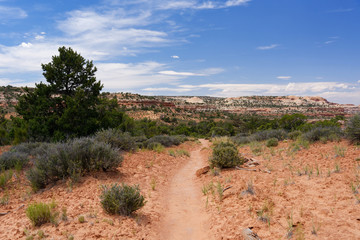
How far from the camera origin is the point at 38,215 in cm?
423

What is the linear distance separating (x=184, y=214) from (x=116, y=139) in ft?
22.8

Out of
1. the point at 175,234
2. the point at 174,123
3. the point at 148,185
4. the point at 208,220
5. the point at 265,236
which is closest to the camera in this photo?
the point at 265,236

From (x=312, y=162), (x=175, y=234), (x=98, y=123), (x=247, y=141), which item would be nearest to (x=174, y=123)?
(x=247, y=141)

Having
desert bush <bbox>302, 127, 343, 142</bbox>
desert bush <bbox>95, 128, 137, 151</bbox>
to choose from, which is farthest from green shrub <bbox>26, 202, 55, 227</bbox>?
desert bush <bbox>302, 127, 343, 142</bbox>

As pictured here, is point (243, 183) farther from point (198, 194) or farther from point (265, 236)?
point (265, 236)

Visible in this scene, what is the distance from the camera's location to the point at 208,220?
514cm

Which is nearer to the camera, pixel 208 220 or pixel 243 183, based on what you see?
pixel 208 220

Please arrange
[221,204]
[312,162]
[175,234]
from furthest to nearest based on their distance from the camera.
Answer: [312,162] < [221,204] < [175,234]

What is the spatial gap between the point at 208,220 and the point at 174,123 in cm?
4655

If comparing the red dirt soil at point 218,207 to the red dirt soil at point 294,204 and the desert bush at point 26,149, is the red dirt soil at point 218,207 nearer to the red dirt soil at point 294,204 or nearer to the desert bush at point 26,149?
the red dirt soil at point 294,204

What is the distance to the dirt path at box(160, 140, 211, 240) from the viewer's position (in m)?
4.60

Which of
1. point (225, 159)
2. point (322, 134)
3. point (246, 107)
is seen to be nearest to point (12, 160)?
point (225, 159)

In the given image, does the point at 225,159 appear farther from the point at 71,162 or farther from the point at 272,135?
the point at 272,135

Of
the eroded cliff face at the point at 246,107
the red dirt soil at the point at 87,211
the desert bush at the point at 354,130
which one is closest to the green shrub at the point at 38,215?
the red dirt soil at the point at 87,211
